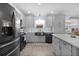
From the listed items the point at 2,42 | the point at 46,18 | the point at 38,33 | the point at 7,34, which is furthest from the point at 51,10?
the point at 2,42

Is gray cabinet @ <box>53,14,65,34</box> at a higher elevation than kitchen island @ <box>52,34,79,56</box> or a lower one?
higher

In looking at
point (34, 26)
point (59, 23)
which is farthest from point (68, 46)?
point (34, 26)

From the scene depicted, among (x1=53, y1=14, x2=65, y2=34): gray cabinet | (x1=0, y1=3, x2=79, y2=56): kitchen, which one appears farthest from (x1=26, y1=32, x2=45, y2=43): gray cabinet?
(x1=53, y1=14, x2=65, y2=34): gray cabinet

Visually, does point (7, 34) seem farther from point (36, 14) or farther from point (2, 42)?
point (36, 14)

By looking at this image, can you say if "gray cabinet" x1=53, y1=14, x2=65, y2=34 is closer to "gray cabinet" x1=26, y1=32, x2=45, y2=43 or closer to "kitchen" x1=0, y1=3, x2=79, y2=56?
"kitchen" x1=0, y1=3, x2=79, y2=56

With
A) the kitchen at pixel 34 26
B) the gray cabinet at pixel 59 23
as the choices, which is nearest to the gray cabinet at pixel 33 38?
the kitchen at pixel 34 26

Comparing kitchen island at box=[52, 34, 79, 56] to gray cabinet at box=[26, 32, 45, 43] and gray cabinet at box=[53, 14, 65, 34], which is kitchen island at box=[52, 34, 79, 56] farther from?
gray cabinet at box=[26, 32, 45, 43]

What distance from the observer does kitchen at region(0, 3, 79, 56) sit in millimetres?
1946

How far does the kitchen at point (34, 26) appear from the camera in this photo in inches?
76.6

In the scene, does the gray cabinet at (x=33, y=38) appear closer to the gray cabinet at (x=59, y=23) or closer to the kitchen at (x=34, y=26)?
the kitchen at (x=34, y=26)

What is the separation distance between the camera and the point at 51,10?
3.19m

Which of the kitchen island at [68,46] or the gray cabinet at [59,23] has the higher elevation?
the gray cabinet at [59,23]

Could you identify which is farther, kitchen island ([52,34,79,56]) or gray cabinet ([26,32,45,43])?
gray cabinet ([26,32,45,43])

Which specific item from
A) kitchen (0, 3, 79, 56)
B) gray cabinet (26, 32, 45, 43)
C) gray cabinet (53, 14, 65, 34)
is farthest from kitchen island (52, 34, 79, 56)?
gray cabinet (26, 32, 45, 43)
